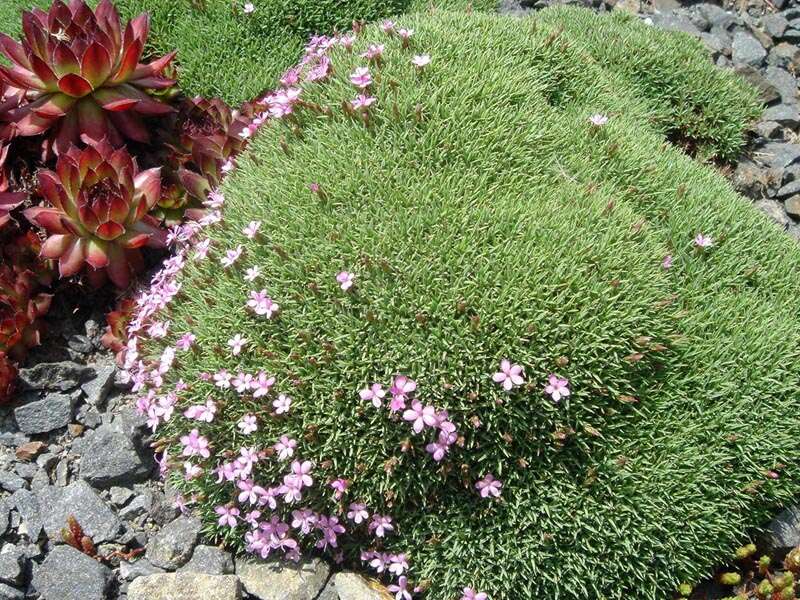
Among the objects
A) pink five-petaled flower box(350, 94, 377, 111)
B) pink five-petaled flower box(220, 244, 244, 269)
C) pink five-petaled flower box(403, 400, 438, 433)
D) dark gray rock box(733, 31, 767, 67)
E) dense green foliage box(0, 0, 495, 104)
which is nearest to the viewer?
pink five-petaled flower box(403, 400, 438, 433)

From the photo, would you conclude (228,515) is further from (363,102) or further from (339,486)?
(363,102)

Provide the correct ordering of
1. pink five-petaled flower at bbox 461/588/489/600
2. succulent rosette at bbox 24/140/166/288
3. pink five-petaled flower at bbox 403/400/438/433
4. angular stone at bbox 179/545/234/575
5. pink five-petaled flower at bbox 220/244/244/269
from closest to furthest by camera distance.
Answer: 1. pink five-petaled flower at bbox 403/400/438/433
2. pink five-petaled flower at bbox 461/588/489/600
3. angular stone at bbox 179/545/234/575
4. pink five-petaled flower at bbox 220/244/244/269
5. succulent rosette at bbox 24/140/166/288

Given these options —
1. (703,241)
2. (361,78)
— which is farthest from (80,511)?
(703,241)

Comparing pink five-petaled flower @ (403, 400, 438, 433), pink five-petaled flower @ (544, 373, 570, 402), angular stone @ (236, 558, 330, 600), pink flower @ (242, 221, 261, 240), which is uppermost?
pink five-petaled flower @ (544, 373, 570, 402)

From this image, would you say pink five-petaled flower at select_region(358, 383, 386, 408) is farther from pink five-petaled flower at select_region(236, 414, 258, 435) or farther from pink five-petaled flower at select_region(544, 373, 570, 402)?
pink five-petaled flower at select_region(544, 373, 570, 402)

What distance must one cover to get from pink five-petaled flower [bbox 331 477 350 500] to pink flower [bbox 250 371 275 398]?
50cm

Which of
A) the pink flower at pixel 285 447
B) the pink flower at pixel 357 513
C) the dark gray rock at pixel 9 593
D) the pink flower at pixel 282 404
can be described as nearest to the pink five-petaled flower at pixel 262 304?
the pink flower at pixel 282 404

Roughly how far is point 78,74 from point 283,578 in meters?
3.03

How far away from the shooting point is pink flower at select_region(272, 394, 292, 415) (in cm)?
343

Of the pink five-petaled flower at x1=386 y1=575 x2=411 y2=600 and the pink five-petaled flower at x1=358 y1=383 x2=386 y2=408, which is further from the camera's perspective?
the pink five-petaled flower at x1=386 y1=575 x2=411 y2=600

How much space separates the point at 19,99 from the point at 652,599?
441cm

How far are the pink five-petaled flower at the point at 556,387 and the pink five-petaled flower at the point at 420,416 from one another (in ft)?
1.67

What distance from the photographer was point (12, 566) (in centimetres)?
353

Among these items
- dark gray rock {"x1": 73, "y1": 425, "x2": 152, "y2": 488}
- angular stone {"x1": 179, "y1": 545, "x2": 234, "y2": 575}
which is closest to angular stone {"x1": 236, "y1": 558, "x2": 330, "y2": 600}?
angular stone {"x1": 179, "y1": 545, "x2": 234, "y2": 575}
